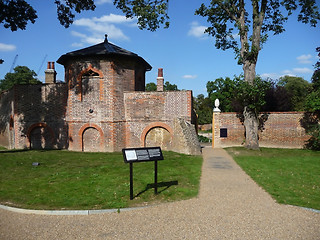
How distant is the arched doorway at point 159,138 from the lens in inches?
628

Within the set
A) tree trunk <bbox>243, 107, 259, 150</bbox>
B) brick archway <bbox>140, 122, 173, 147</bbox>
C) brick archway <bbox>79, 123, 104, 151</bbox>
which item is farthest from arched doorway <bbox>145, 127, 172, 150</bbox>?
tree trunk <bbox>243, 107, 259, 150</bbox>

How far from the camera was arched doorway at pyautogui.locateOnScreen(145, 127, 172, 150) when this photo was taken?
16.0 m

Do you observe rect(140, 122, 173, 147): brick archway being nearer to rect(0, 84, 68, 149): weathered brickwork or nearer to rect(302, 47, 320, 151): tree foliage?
rect(0, 84, 68, 149): weathered brickwork

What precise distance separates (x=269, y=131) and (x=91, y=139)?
13634mm

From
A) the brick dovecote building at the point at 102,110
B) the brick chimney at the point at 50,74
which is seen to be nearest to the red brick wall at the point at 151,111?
the brick dovecote building at the point at 102,110

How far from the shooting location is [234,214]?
17.6ft

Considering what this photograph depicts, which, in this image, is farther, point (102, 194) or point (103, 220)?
point (102, 194)

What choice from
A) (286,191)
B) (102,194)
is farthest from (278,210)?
(102,194)

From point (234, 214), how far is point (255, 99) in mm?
12254

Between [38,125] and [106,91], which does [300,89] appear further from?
[38,125]

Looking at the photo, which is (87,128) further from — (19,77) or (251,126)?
(19,77)

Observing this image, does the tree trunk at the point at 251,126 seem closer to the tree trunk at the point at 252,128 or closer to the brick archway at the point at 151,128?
the tree trunk at the point at 252,128

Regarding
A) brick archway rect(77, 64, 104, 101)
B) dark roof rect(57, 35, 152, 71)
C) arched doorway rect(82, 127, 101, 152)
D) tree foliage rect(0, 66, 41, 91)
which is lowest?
arched doorway rect(82, 127, 101, 152)

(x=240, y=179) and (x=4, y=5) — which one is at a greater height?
(x=4, y=5)
